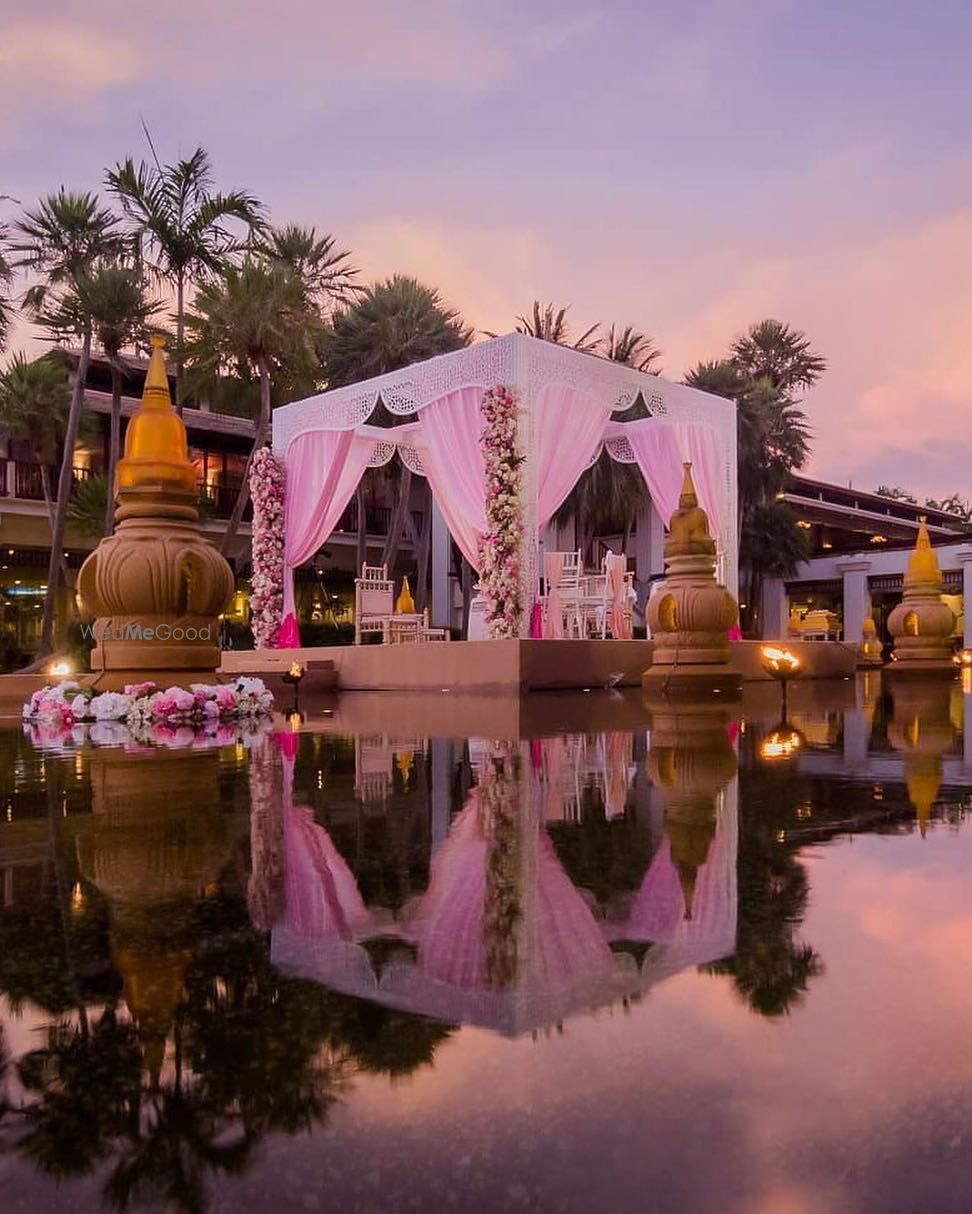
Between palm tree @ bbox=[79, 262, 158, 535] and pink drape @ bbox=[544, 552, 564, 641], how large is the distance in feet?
32.1

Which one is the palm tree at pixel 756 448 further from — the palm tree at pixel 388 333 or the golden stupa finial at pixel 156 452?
the golden stupa finial at pixel 156 452

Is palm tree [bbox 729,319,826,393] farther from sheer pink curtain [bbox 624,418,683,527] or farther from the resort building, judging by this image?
sheer pink curtain [bbox 624,418,683,527]

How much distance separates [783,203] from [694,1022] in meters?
20.2

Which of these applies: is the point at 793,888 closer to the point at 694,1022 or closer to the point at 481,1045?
the point at 694,1022

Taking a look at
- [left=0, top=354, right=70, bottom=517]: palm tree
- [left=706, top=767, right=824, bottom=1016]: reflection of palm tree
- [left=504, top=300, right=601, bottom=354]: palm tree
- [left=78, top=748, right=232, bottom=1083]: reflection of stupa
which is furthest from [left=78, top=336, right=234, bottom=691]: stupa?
[left=504, top=300, right=601, bottom=354]: palm tree

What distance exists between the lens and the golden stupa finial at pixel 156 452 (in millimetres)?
7730

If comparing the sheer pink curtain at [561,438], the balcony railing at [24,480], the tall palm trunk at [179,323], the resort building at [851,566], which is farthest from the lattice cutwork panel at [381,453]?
the balcony railing at [24,480]

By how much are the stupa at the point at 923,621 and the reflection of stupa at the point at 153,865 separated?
11.6m

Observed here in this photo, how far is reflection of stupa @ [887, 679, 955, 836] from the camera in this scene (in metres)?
3.69

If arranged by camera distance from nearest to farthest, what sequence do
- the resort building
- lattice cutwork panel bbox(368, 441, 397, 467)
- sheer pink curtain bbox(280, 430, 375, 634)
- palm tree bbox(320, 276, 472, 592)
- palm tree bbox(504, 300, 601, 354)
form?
1. sheer pink curtain bbox(280, 430, 375, 634)
2. lattice cutwork panel bbox(368, 441, 397, 467)
3. palm tree bbox(320, 276, 472, 592)
4. palm tree bbox(504, 300, 601, 354)
5. the resort building

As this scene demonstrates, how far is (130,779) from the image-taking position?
14.1ft

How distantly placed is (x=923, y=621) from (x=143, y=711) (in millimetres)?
10518

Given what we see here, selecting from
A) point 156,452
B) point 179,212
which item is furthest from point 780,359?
point 156,452

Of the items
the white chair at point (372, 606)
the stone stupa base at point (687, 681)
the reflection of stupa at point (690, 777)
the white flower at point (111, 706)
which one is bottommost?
the reflection of stupa at point (690, 777)
